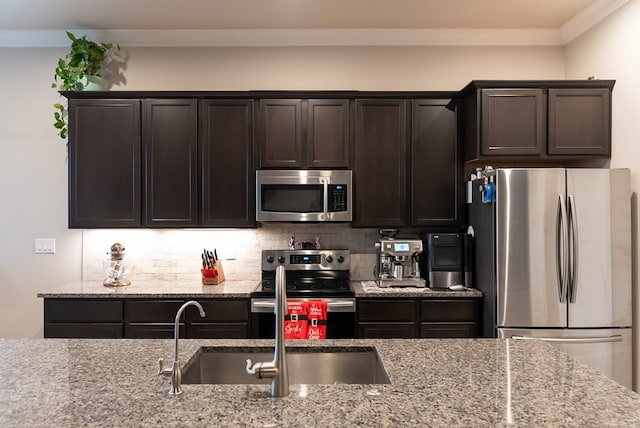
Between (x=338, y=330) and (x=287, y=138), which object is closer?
(x=338, y=330)

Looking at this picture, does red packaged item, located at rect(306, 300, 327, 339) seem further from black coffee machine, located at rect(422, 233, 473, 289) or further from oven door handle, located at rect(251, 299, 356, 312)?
black coffee machine, located at rect(422, 233, 473, 289)

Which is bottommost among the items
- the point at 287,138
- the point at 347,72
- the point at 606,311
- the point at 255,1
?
the point at 606,311

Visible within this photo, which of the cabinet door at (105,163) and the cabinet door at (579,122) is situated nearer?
the cabinet door at (579,122)

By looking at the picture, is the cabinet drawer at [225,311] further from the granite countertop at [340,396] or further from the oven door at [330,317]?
the granite countertop at [340,396]

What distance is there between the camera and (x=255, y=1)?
321 cm

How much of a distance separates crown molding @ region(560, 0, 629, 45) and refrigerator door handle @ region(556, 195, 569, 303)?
1.48 meters

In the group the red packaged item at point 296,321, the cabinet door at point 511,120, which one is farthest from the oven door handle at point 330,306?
the cabinet door at point 511,120

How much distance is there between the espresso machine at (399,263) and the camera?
3.38m

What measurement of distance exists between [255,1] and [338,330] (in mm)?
2489

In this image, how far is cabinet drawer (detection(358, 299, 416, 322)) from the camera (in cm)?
318

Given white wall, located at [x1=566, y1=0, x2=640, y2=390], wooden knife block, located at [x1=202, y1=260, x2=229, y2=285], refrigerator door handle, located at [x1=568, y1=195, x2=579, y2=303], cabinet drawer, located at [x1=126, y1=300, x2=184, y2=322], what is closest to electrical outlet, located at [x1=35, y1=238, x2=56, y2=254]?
cabinet drawer, located at [x1=126, y1=300, x2=184, y2=322]

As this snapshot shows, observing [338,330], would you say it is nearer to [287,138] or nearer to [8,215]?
[287,138]

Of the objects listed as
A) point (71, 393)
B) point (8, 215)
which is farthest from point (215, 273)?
point (71, 393)

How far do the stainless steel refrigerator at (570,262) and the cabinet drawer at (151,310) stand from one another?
228 centimetres
